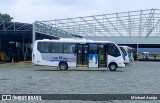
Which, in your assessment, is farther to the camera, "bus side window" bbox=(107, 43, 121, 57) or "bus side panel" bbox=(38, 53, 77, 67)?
"bus side window" bbox=(107, 43, 121, 57)

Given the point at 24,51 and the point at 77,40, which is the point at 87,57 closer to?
the point at 77,40

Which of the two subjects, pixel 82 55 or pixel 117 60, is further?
pixel 117 60

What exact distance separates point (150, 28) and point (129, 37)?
19.0 feet

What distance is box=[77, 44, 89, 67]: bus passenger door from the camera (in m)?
29.3

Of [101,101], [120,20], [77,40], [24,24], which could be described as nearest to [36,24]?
[24,24]

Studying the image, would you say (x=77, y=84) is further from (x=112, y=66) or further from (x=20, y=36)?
(x=20, y=36)

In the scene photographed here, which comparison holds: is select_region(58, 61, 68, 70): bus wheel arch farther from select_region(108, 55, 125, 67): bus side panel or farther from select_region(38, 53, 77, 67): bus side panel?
select_region(108, 55, 125, 67): bus side panel

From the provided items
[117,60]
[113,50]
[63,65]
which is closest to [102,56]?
[113,50]

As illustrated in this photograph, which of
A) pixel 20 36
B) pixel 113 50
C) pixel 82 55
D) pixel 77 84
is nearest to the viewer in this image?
pixel 77 84

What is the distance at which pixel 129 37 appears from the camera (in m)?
69.5

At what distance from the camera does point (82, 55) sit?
29.4m

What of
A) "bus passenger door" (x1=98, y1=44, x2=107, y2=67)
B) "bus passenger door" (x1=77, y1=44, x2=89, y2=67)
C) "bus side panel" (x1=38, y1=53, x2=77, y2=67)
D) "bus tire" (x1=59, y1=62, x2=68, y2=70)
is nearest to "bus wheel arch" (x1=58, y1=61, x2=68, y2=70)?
"bus tire" (x1=59, y1=62, x2=68, y2=70)

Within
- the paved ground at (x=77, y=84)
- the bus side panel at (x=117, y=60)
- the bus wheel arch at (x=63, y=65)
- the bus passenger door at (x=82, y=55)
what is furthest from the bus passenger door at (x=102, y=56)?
the paved ground at (x=77, y=84)

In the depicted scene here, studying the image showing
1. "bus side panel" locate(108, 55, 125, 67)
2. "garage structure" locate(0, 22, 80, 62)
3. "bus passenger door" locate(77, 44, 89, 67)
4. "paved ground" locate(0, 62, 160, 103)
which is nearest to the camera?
"paved ground" locate(0, 62, 160, 103)
